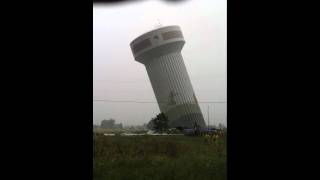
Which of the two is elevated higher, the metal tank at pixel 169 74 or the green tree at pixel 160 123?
the metal tank at pixel 169 74

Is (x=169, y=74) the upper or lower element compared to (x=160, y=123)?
upper

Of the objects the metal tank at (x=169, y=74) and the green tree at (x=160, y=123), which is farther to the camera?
the metal tank at (x=169, y=74)

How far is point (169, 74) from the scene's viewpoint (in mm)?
32531

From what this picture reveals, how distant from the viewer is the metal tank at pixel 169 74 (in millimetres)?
32781

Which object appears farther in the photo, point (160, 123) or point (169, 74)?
point (169, 74)

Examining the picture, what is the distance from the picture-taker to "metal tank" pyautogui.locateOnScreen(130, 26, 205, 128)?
3278 centimetres
